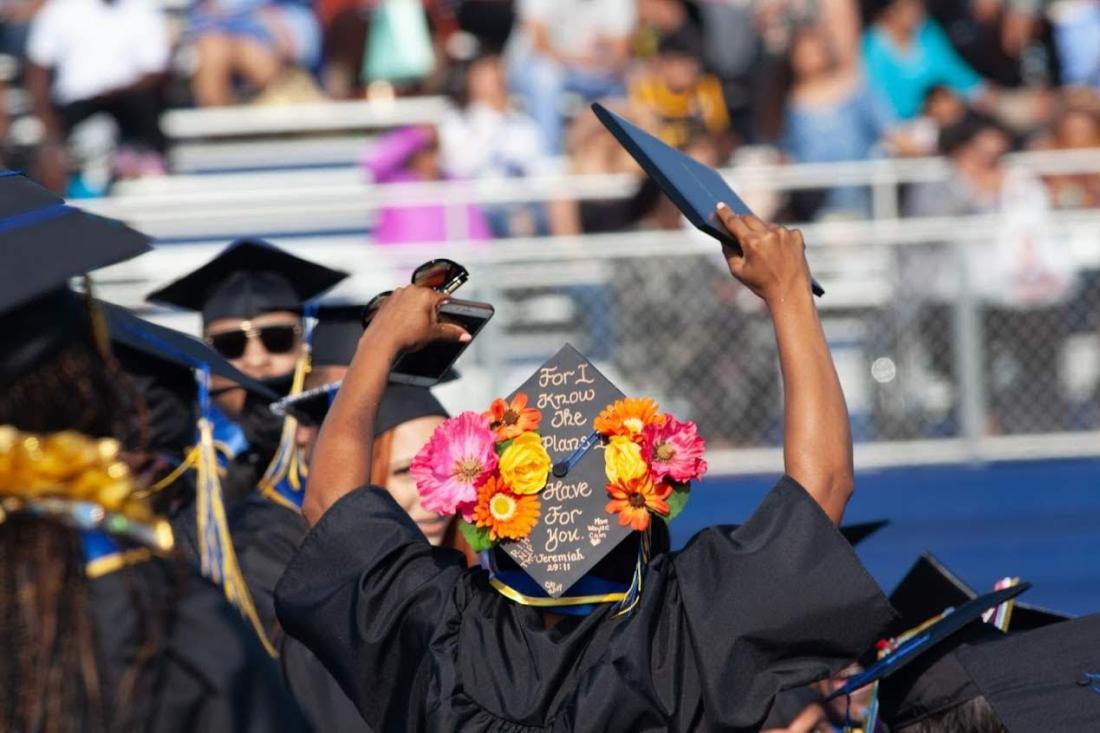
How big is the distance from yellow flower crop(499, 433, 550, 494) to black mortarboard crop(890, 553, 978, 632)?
1.12m

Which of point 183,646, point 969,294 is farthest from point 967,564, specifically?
point 183,646

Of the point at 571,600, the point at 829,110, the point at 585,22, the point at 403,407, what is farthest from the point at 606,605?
the point at 585,22

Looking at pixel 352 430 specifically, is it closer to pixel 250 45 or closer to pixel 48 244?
pixel 48 244

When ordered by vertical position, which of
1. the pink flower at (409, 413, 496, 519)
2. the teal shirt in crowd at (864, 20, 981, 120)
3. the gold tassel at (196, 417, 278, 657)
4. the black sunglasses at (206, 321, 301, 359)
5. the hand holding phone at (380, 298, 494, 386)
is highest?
the teal shirt in crowd at (864, 20, 981, 120)

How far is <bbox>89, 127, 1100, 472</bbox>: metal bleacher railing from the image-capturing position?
8133mm

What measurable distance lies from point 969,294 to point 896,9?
2284mm

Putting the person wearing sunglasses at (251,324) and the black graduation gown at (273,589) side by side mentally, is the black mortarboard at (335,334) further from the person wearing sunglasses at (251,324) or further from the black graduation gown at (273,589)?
the black graduation gown at (273,589)

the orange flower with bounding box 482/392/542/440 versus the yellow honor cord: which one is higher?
the orange flower with bounding box 482/392/542/440

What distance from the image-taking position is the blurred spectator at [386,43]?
10.2 m

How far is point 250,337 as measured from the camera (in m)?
5.38

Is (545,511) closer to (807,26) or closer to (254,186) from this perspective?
(807,26)

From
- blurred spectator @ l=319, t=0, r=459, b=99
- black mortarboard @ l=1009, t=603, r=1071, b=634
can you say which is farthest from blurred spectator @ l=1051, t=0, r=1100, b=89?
black mortarboard @ l=1009, t=603, r=1071, b=634

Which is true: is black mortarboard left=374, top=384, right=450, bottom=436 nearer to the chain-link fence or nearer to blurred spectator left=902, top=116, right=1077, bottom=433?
the chain-link fence

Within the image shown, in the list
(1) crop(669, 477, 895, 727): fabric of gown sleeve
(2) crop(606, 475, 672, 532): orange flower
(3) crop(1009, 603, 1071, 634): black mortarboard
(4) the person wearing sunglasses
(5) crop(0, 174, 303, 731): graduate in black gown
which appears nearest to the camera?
(5) crop(0, 174, 303, 731): graduate in black gown
